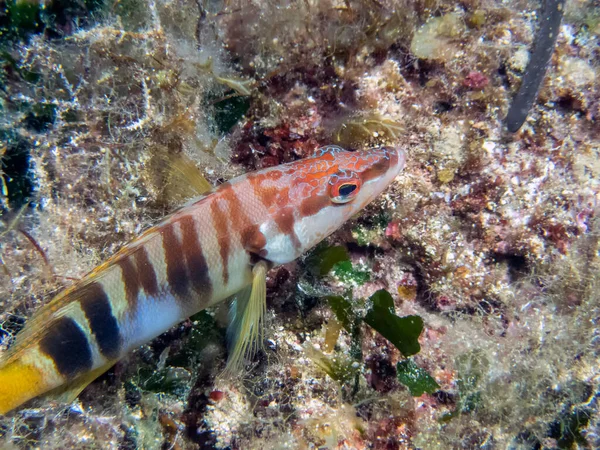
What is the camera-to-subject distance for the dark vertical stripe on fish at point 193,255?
2.40m

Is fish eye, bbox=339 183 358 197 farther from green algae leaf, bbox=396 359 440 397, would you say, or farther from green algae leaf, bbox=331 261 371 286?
green algae leaf, bbox=396 359 440 397

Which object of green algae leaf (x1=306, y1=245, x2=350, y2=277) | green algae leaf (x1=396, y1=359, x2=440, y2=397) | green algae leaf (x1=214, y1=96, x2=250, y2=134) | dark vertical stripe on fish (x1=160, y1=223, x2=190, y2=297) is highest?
green algae leaf (x1=214, y1=96, x2=250, y2=134)

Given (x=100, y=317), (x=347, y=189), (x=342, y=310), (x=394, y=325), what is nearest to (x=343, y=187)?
(x=347, y=189)

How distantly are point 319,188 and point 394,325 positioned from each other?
133 cm

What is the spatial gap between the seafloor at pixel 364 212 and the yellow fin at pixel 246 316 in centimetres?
39

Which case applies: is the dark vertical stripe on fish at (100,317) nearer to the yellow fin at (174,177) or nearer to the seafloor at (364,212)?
the seafloor at (364,212)

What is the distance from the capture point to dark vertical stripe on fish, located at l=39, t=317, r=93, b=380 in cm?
215

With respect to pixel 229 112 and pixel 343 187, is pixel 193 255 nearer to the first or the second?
pixel 343 187

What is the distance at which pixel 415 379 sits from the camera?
A: 270 centimetres

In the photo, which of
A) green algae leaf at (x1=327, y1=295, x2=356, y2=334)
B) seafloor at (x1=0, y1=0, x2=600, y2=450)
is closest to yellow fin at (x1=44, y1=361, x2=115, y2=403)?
seafloor at (x1=0, y1=0, x2=600, y2=450)

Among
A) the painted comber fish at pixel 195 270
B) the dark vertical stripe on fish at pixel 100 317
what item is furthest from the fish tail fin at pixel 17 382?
the dark vertical stripe on fish at pixel 100 317

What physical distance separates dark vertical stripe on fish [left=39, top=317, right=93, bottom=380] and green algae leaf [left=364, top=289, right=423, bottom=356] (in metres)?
2.18

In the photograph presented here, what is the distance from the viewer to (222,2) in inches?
120

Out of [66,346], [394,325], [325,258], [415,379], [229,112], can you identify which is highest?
[229,112]
